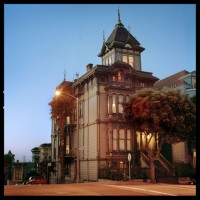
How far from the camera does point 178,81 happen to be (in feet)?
144

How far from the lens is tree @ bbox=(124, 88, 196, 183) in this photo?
27.9 meters

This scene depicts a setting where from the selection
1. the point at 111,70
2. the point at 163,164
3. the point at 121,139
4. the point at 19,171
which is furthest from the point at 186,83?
Answer: the point at 19,171

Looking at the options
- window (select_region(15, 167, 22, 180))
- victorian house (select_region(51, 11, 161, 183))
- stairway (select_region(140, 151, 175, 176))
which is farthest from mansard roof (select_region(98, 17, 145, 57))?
window (select_region(15, 167, 22, 180))

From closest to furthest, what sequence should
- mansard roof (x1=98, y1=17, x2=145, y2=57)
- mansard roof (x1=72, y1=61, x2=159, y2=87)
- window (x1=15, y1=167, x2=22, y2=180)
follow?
mansard roof (x1=72, y1=61, x2=159, y2=87)
mansard roof (x1=98, y1=17, x2=145, y2=57)
window (x1=15, y1=167, x2=22, y2=180)

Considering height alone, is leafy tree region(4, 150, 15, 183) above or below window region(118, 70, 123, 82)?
below

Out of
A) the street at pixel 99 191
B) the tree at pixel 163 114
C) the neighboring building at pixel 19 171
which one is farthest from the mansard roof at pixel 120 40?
the neighboring building at pixel 19 171

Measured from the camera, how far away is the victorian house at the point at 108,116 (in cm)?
3528

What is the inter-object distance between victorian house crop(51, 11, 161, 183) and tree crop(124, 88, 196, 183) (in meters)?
3.32

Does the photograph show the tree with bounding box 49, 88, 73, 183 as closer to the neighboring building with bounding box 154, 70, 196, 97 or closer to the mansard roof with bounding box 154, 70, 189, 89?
the neighboring building with bounding box 154, 70, 196, 97

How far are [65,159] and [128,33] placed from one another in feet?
69.9

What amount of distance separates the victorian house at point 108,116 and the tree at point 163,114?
3.32 m

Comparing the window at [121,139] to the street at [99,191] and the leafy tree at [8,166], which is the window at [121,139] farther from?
the leafy tree at [8,166]

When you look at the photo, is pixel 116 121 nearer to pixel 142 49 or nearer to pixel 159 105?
pixel 159 105
